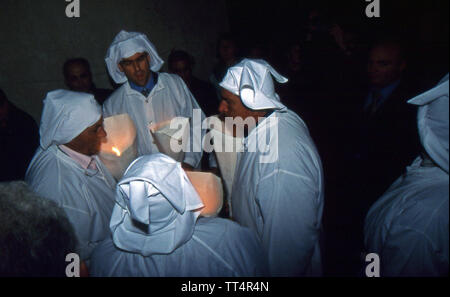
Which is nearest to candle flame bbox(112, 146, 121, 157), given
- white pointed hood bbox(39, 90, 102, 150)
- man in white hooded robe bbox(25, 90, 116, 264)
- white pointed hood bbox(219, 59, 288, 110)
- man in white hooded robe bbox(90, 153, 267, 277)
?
man in white hooded robe bbox(25, 90, 116, 264)

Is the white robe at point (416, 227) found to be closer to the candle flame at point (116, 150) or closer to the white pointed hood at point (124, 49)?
the candle flame at point (116, 150)

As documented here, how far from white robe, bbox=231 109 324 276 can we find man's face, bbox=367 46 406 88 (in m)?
1.64

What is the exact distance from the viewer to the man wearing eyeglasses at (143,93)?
3465 mm

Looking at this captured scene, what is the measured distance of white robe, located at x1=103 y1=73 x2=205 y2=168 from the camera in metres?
3.57

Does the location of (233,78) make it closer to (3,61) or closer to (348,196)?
(348,196)

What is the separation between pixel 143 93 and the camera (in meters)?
3.60

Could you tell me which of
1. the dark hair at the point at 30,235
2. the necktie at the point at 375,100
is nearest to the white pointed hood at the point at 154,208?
the dark hair at the point at 30,235

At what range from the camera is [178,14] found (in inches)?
210

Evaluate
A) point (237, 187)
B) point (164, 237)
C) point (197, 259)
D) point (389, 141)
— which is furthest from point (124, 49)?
point (389, 141)

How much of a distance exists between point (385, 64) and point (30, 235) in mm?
3592

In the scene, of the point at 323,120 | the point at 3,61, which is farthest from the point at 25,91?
the point at 323,120

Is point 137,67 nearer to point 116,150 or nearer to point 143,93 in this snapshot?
point 143,93

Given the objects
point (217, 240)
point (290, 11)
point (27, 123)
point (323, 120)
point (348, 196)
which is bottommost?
point (348, 196)
